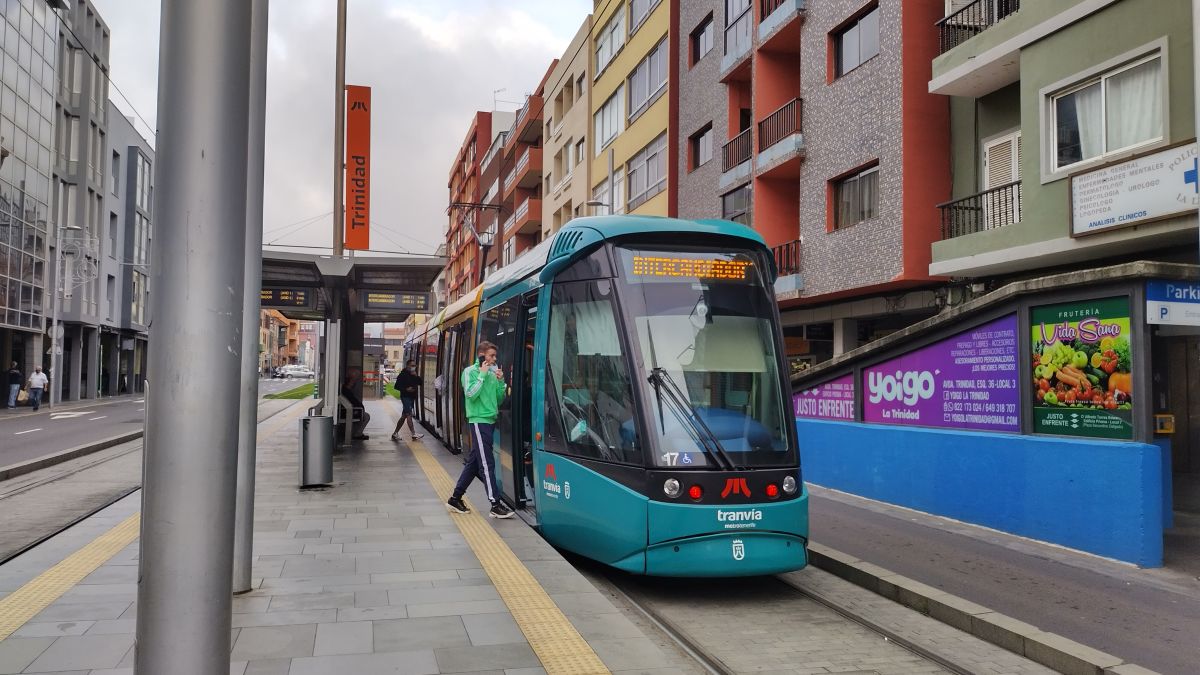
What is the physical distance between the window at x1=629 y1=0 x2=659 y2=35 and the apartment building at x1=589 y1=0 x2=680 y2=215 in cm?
2

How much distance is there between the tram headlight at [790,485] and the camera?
6.91 meters

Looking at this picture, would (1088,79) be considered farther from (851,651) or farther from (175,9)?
(175,9)

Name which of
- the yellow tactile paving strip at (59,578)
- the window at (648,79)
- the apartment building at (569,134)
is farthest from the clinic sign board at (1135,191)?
the apartment building at (569,134)

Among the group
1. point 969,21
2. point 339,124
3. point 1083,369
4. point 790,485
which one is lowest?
point 790,485

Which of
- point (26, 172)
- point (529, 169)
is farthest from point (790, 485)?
point (529, 169)

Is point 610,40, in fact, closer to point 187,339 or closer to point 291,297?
point 291,297

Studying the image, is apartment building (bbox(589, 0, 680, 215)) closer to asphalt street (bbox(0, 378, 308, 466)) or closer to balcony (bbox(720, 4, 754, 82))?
balcony (bbox(720, 4, 754, 82))

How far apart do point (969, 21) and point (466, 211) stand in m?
61.8

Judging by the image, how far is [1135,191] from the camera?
463 inches

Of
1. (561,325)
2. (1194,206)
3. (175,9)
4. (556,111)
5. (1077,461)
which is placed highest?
(556,111)

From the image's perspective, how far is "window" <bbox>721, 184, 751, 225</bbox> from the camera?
2351 cm

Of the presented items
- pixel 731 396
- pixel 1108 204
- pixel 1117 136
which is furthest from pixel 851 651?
pixel 1117 136

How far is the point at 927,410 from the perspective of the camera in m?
10.8

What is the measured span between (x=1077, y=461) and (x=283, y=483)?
9.51m
